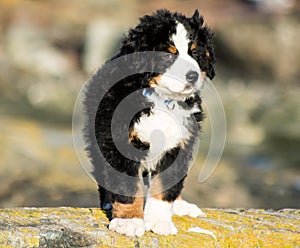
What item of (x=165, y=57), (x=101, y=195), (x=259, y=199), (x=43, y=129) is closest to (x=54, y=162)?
(x=43, y=129)

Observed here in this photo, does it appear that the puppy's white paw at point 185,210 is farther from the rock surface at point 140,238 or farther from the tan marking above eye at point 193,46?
the tan marking above eye at point 193,46

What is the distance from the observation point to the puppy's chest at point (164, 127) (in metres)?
5.72

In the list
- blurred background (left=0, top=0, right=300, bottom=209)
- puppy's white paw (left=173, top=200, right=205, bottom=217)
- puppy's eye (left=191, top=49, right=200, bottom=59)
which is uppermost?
blurred background (left=0, top=0, right=300, bottom=209)

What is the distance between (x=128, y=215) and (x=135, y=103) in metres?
0.87

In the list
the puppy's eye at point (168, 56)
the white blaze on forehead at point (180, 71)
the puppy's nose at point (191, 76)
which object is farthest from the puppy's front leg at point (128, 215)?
the puppy's eye at point (168, 56)

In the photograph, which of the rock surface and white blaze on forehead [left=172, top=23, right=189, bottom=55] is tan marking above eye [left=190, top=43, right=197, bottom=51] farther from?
the rock surface

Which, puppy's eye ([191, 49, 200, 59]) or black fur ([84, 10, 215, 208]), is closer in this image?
black fur ([84, 10, 215, 208])

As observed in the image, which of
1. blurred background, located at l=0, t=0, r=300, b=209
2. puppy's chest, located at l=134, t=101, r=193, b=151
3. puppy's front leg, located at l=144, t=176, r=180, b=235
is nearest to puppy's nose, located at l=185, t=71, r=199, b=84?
puppy's chest, located at l=134, t=101, r=193, b=151

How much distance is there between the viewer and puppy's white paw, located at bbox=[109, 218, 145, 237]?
5.70 meters

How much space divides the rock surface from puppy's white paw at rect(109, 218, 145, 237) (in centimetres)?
4

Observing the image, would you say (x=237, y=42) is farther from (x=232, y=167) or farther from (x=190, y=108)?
(x=190, y=108)

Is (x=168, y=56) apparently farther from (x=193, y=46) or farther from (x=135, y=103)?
(x=135, y=103)

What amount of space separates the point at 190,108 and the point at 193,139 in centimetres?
26

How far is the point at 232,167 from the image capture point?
15.5m
